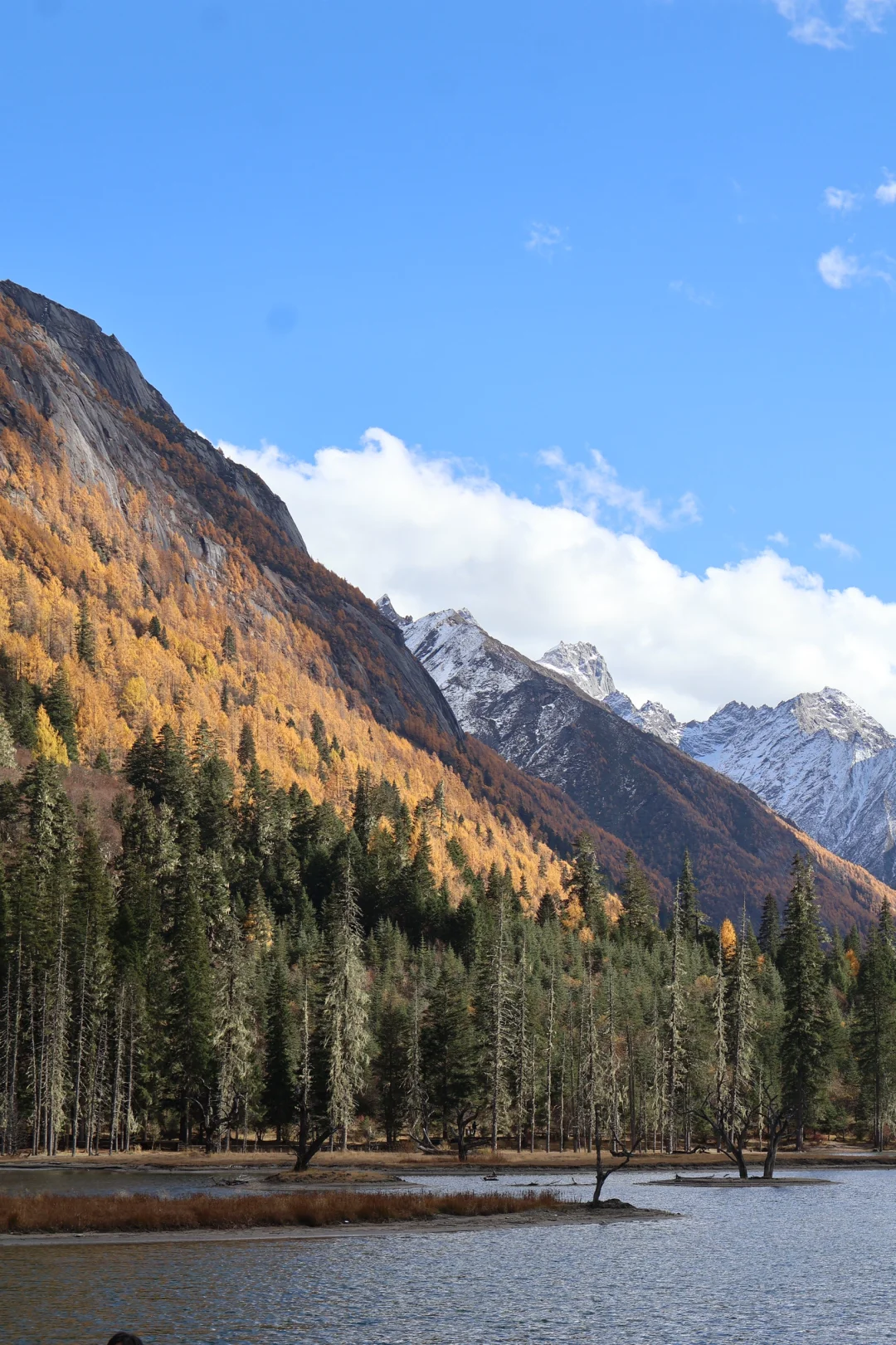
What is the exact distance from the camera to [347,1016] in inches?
3767

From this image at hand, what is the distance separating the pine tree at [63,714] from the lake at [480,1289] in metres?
139

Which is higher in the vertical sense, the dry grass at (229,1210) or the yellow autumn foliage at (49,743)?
the yellow autumn foliage at (49,743)

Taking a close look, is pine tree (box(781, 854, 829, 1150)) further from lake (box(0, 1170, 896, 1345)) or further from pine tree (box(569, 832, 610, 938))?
pine tree (box(569, 832, 610, 938))

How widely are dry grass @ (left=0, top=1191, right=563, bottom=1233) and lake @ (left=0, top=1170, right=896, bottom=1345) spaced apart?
3365 millimetres

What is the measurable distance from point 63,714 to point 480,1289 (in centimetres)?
15720

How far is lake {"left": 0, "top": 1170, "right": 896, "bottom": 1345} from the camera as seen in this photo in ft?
113

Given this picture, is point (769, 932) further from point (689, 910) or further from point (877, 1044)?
point (877, 1044)

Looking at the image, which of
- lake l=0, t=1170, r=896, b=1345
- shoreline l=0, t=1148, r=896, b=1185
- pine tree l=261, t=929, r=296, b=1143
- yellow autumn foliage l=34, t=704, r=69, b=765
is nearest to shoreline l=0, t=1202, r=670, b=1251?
lake l=0, t=1170, r=896, b=1345

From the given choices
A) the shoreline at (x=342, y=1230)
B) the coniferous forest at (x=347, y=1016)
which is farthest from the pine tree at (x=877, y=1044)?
the shoreline at (x=342, y=1230)

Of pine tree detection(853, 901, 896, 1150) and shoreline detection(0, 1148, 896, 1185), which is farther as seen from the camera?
pine tree detection(853, 901, 896, 1150)

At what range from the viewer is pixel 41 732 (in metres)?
172

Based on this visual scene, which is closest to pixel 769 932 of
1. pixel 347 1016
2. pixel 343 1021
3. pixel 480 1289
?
pixel 347 1016

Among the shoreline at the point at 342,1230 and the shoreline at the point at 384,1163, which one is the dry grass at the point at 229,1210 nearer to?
the shoreline at the point at 342,1230

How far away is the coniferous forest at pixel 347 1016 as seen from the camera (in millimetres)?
93312
